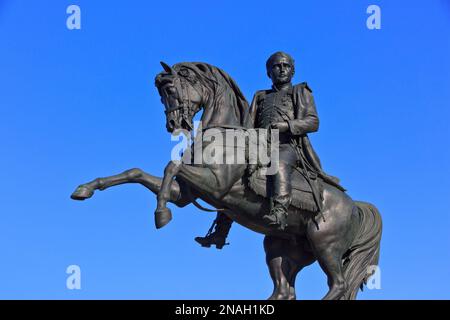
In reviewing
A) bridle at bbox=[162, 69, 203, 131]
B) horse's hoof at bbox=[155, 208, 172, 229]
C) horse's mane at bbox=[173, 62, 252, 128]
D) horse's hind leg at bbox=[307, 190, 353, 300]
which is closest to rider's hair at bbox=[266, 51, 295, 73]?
horse's mane at bbox=[173, 62, 252, 128]

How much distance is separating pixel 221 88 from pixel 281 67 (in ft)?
3.98

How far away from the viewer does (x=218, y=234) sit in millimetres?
12742

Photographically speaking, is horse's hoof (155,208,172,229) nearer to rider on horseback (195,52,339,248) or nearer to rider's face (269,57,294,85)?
rider on horseback (195,52,339,248)

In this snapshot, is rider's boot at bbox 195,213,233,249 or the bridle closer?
the bridle

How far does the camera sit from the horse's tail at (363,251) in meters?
12.9

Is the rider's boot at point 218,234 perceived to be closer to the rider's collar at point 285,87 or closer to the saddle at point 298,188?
the saddle at point 298,188

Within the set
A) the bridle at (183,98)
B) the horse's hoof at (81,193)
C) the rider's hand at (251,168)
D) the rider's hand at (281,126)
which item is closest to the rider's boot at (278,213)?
the rider's hand at (251,168)

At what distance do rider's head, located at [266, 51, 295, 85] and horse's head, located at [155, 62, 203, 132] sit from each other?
4.74 ft

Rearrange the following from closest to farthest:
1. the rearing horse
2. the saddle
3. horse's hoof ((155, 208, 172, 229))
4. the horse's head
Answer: horse's hoof ((155, 208, 172, 229))
the rearing horse
the horse's head
the saddle

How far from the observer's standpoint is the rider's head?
12992 millimetres

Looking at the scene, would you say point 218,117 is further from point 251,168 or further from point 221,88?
point 251,168

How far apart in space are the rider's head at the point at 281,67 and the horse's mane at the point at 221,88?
71 cm

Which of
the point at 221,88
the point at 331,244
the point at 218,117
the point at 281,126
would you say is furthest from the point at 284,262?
the point at 221,88

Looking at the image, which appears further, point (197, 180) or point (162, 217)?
point (197, 180)
